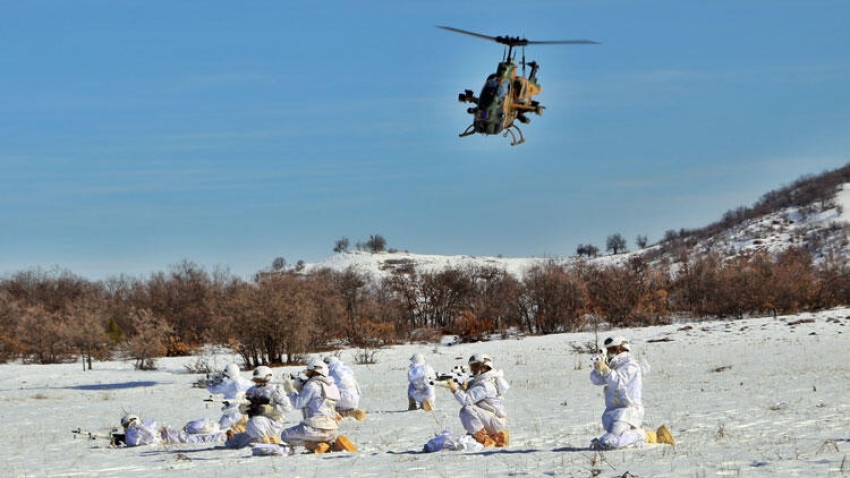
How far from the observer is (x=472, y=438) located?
43.0 ft

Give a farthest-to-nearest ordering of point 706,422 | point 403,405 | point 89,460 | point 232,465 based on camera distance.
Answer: point 403,405 < point 706,422 < point 89,460 < point 232,465

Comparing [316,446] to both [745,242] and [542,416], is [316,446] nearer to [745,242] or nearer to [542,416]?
[542,416]

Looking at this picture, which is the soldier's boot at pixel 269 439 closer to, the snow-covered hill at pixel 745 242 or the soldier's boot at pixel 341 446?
the soldier's boot at pixel 341 446

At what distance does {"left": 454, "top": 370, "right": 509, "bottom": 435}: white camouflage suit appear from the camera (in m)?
13.3

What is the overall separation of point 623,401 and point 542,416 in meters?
6.56

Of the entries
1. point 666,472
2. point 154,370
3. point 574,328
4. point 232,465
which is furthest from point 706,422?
point 574,328

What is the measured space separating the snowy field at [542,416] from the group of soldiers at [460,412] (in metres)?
0.31

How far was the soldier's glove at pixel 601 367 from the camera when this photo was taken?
12.0m

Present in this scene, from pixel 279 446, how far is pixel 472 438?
2.57m

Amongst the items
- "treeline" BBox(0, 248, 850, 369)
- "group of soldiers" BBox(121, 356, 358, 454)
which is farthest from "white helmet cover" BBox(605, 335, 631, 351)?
"treeline" BBox(0, 248, 850, 369)

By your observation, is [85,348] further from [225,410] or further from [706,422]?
[706,422]

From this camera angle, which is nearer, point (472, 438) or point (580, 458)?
point (580, 458)

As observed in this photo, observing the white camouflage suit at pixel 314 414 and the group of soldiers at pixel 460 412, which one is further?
the white camouflage suit at pixel 314 414

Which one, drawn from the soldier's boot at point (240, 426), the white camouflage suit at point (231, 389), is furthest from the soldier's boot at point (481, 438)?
the white camouflage suit at point (231, 389)
